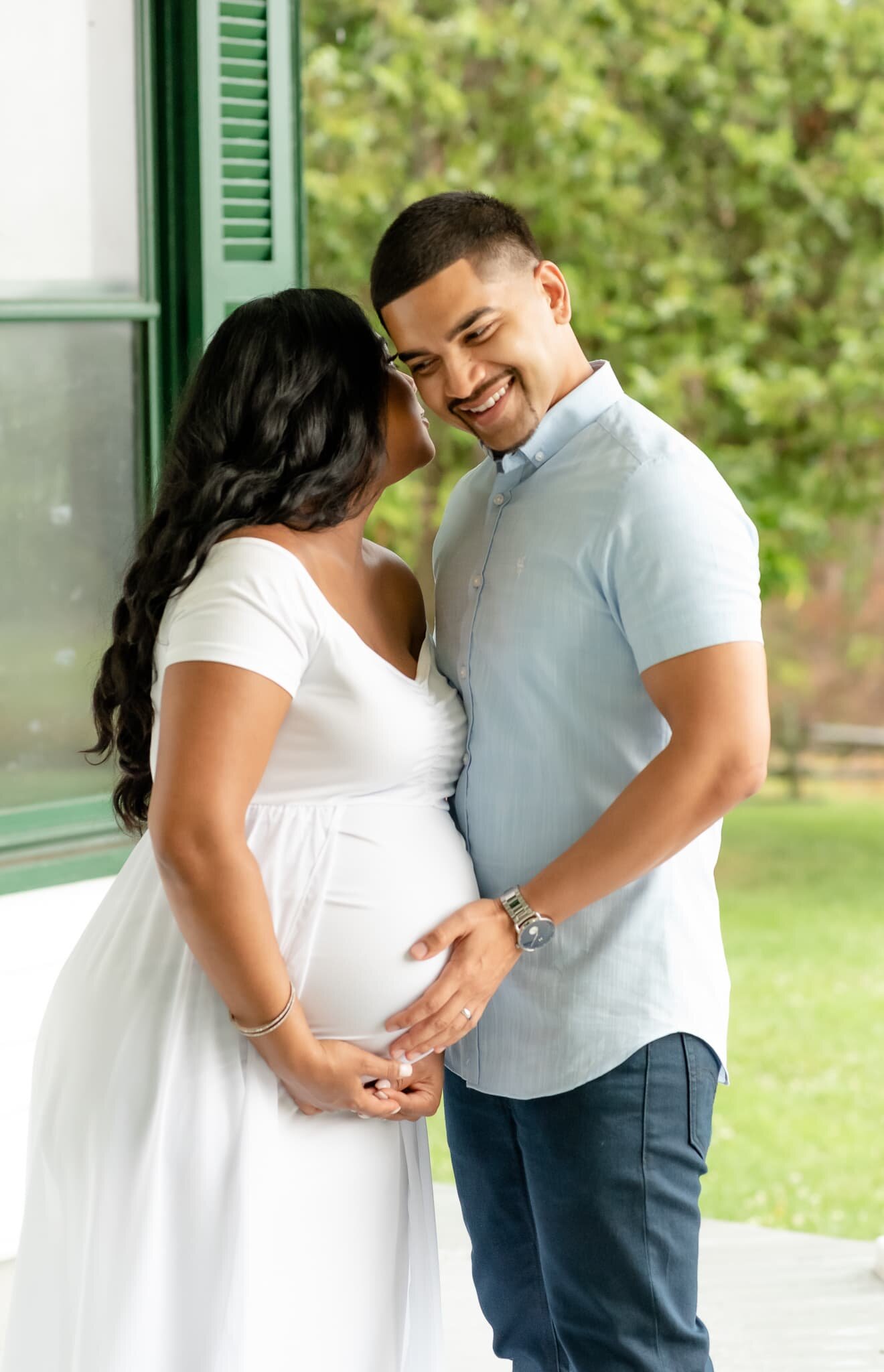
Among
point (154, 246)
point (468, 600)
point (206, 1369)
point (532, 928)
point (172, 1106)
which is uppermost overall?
point (154, 246)

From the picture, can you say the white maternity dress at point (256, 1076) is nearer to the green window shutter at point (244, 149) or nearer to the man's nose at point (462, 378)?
the man's nose at point (462, 378)

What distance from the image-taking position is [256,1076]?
159cm

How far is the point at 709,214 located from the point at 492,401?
20.7 ft

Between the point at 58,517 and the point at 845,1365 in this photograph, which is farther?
the point at 58,517

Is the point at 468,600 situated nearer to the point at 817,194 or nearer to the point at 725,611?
the point at 725,611

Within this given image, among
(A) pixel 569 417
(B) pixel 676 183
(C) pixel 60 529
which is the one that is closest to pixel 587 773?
(A) pixel 569 417

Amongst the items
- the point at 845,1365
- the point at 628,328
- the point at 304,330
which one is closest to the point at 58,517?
the point at 304,330

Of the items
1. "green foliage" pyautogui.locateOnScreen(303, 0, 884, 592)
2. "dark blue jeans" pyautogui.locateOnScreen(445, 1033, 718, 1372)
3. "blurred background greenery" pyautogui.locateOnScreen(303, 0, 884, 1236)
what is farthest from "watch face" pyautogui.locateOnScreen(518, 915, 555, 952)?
"green foliage" pyautogui.locateOnScreen(303, 0, 884, 592)

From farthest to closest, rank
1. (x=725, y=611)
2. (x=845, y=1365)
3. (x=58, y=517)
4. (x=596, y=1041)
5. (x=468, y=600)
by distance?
(x=58, y=517) → (x=845, y=1365) → (x=468, y=600) → (x=596, y=1041) → (x=725, y=611)

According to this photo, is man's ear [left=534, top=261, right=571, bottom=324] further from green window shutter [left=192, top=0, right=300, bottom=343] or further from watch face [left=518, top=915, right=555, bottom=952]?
green window shutter [left=192, top=0, right=300, bottom=343]

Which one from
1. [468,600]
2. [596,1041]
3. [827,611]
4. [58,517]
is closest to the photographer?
[596,1041]

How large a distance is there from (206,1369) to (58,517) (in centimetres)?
171

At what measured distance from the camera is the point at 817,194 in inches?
→ 288

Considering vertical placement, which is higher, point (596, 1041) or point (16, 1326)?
point (596, 1041)
